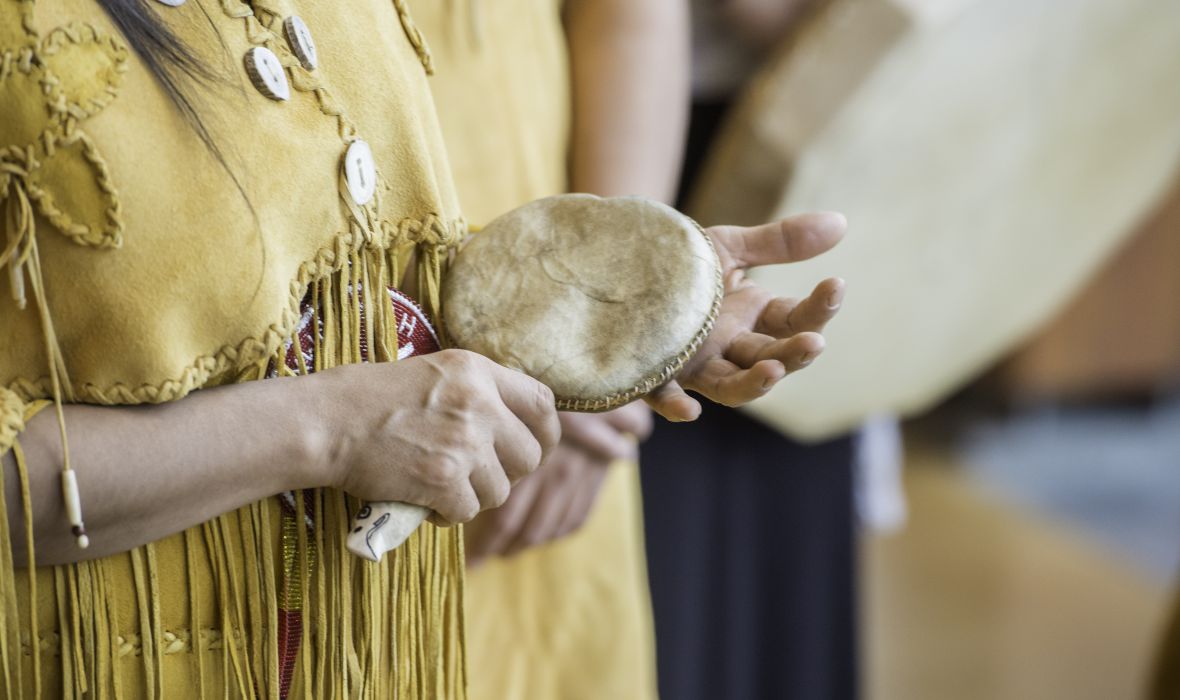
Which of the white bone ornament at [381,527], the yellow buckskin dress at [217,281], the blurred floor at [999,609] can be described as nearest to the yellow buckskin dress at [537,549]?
the yellow buckskin dress at [217,281]

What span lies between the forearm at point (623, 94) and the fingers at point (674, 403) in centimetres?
29

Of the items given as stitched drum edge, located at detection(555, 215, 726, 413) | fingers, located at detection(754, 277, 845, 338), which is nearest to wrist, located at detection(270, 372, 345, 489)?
stitched drum edge, located at detection(555, 215, 726, 413)

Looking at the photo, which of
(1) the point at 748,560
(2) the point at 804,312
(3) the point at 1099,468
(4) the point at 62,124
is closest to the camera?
(4) the point at 62,124

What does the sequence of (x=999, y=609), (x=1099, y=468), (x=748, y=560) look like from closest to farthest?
1. (x=748, y=560)
2. (x=999, y=609)
3. (x=1099, y=468)

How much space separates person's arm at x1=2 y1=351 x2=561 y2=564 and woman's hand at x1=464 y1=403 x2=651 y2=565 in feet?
0.92

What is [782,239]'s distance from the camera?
0.59m

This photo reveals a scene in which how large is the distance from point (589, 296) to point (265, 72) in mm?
190

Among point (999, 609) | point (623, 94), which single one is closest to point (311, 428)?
point (623, 94)

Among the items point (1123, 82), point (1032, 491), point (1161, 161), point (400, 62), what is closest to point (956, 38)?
point (1123, 82)

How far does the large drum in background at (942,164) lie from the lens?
40.3 inches

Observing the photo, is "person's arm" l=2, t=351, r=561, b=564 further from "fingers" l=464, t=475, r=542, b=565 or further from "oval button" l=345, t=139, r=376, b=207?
"fingers" l=464, t=475, r=542, b=565

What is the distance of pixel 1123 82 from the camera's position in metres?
1.29

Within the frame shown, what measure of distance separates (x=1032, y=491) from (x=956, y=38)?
8.12 ft

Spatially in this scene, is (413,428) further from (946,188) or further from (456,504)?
(946,188)
